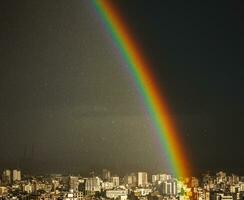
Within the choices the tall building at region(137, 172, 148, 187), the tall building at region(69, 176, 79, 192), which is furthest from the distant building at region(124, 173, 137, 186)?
the tall building at region(69, 176, 79, 192)

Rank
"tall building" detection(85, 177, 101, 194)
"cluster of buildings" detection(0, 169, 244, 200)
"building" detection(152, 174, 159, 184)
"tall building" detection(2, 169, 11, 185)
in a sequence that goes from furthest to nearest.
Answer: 1. "building" detection(152, 174, 159, 184)
2. "tall building" detection(85, 177, 101, 194)
3. "tall building" detection(2, 169, 11, 185)
4. "cluster of buildings" detection(0, 169, 244, 200)

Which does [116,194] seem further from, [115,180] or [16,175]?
[16,175]

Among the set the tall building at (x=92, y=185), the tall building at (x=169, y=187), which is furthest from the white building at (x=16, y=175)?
the tall building at (x=169, y=187)

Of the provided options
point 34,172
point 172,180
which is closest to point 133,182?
point 172,180

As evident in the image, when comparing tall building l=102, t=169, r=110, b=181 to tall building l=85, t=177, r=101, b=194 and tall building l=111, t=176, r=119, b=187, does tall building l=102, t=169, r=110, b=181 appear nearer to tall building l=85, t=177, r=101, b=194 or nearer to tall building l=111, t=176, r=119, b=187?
tall building l=111, t=176, r=119, b=187

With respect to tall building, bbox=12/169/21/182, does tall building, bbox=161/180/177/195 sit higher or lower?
lower

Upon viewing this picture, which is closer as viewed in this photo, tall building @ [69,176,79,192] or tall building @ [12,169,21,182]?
tall building @ [12,169,21,182]

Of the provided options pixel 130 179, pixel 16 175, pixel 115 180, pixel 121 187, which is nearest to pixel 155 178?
pixel 130 179

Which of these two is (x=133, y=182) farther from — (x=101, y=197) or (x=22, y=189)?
(x=22, y=189)
